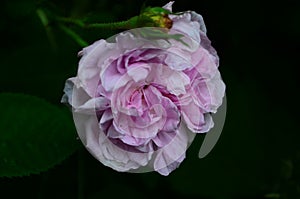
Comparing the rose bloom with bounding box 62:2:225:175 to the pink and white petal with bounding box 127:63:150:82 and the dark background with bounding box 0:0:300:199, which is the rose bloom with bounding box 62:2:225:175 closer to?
the pink and white petal with bounding box 127:63:150:82

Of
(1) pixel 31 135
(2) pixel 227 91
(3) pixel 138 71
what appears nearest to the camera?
(3) pixel 138 71

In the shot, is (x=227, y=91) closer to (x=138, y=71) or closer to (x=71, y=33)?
(x=71, y=33)

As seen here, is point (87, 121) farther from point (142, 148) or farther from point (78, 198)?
point (78, 198)

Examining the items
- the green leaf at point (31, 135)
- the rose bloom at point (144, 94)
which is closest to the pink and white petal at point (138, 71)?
the rose bloom at point (144, 94)

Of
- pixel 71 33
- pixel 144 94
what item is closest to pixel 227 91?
pixel 71 33

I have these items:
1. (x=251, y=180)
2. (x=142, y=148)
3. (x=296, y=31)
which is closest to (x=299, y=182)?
(x=251, y=180)

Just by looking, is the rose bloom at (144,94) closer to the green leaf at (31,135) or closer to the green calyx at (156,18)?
the green calyx at (156,18)

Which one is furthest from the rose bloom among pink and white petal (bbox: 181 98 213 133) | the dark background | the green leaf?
the dark background
